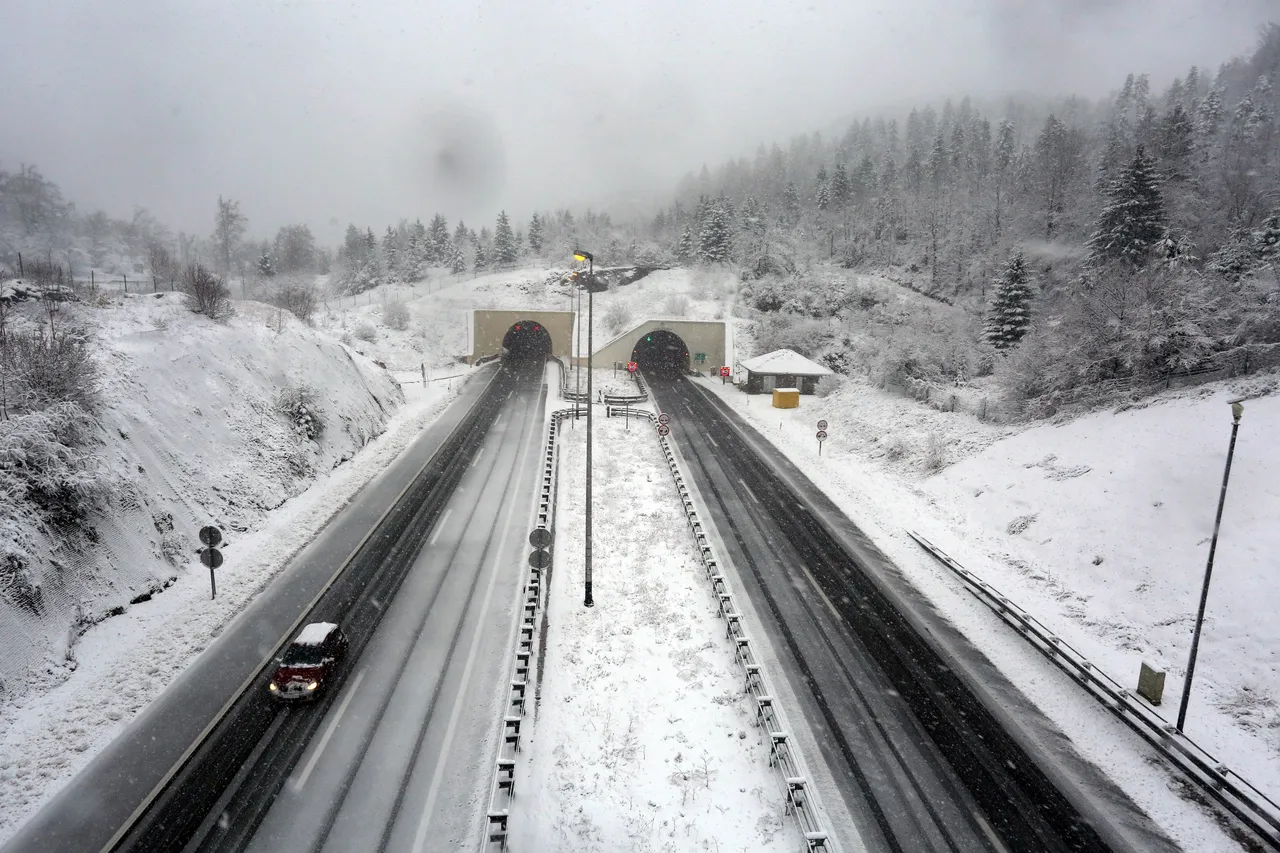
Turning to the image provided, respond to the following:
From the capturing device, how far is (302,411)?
92.3ft

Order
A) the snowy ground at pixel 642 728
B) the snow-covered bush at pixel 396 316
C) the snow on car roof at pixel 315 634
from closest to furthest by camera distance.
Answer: the snowy ground at pixel 642 728, the snow on car roof at pixel 315 634, the snow-covered bush at pixel 396 316

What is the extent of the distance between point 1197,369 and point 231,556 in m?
38.4

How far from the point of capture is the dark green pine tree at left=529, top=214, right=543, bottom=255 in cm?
11656

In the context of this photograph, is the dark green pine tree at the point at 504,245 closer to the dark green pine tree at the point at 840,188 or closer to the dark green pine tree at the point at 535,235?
the dark green pine tree at the point at 535,235

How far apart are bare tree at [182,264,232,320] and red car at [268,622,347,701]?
906 inches

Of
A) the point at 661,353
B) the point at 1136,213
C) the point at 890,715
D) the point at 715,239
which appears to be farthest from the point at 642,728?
the point at 715,239

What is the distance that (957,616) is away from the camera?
17.2 meters

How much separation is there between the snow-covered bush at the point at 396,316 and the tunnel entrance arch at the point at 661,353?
2879 centimetres

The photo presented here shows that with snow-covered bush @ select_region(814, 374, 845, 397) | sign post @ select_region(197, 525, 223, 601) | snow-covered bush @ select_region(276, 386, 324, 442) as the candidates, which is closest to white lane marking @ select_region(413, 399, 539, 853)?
sign post @ select_region(197, 525, 223, 601)

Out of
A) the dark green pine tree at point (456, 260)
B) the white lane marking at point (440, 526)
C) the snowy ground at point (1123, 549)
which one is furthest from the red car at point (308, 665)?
the dark green pine tree at point (456, 260)

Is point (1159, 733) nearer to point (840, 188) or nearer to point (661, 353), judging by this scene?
point (661, 353)

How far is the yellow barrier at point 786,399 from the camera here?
45.2 meters

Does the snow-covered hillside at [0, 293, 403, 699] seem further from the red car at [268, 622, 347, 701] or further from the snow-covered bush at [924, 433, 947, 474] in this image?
the snow-covered bush at [924, 433, 947, 474]

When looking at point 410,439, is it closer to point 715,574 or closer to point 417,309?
point 715,574
